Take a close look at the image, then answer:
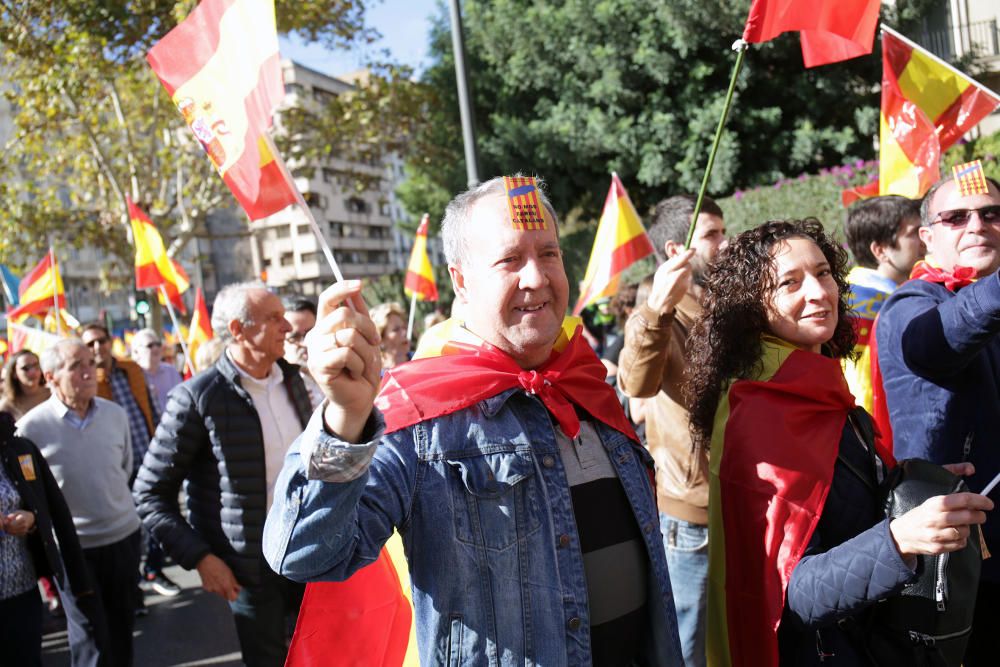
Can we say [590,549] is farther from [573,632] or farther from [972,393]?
[972,393]

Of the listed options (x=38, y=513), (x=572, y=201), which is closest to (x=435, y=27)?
(x=572, y=201)

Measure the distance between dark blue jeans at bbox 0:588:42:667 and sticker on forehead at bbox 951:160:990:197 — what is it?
4429 mm

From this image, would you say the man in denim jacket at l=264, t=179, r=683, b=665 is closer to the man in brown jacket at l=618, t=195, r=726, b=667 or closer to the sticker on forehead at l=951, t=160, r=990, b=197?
the man in brown jacket at l=618, t=195, r=726, b=667

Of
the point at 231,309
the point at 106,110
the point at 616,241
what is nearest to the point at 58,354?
the point at 231,309

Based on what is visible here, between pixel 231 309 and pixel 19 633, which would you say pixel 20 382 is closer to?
pixel 19 633

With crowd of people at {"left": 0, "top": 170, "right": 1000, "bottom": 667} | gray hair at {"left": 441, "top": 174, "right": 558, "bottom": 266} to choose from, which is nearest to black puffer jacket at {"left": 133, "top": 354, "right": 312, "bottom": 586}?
crowd of people at {"left": 0, "top": 170, "right": 1000, "bottom": 667}

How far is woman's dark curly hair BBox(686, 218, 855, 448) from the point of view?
2.63m

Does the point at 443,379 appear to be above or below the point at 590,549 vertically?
above

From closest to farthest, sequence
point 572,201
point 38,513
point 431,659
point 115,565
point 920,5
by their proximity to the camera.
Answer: point 431,659, point 38,513, point 115,565, point 920,5, point 572,201

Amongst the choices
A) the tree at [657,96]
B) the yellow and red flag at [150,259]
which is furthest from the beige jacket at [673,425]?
the tree at [657,96]

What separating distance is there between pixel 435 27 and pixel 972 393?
729 inches

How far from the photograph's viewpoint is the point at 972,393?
113 inches

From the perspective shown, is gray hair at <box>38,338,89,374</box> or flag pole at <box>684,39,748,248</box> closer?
flag pole at <box>684,39,748,248</box>

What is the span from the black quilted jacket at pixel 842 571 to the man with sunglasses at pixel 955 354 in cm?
49
